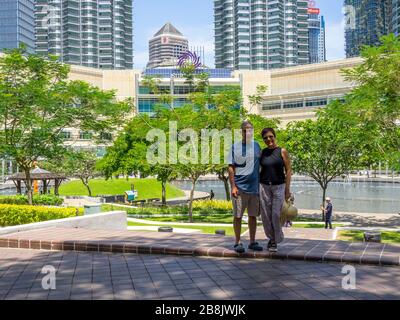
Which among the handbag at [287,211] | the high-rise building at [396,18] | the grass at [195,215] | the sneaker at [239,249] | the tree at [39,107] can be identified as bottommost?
Result: the grass at [195,215]

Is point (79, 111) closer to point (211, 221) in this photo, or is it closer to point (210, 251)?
point (211, 221)

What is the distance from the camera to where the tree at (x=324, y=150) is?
28.2 meters

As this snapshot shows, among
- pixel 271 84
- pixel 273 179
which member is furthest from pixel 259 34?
pixel 273 179

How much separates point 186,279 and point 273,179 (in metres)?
2.07

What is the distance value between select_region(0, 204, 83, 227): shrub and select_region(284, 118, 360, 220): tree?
1878 cm

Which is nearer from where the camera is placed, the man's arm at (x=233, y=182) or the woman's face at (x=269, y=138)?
the woman's face at (x=269, y=138)

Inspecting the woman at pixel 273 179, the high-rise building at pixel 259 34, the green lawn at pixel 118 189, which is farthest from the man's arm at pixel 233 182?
the high-rise building at pixel 259 34

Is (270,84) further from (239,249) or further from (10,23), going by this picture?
(239,249)

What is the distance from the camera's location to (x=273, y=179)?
688 cm

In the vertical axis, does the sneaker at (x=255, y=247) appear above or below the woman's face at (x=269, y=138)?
below

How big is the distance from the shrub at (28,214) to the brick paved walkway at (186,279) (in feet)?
17.8

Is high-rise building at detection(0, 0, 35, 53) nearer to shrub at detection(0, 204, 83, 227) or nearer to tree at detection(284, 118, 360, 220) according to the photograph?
tree at detection(284, 118, 360, 220)

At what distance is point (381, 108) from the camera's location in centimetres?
1830

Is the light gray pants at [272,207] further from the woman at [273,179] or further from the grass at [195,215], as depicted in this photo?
the grass at [195,215]
